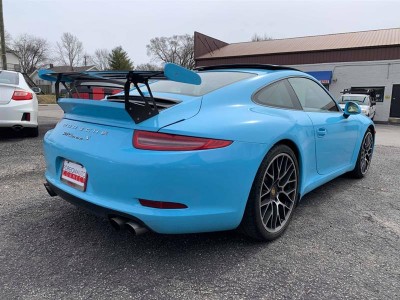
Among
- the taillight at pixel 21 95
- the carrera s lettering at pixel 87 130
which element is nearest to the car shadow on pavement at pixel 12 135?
the taillight at pixel 21 95

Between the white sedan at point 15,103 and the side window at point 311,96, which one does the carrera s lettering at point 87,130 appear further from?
the white sedan at point 15,103

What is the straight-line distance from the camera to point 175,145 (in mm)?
1960

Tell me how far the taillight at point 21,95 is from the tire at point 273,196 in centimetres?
519

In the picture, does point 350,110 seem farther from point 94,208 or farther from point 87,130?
point 94,208

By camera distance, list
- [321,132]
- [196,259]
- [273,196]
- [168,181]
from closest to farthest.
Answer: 1. [168,181]
2. [196,259]
3. [273,196]
4. [321,132]

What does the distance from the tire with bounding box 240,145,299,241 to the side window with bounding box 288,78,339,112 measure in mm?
716

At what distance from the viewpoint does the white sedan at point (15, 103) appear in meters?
5.78

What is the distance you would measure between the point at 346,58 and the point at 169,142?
2529 centimetres

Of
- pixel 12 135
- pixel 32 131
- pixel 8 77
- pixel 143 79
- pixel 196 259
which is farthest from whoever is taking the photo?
pixel 12 135

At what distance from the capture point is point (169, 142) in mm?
1965

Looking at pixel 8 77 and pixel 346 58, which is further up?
pixel 346 58

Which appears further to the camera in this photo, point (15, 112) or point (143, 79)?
point (15, 112)

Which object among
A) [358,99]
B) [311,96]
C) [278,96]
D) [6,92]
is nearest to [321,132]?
[311,96]

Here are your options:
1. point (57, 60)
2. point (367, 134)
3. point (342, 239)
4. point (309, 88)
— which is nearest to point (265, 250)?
point (342, 239)
